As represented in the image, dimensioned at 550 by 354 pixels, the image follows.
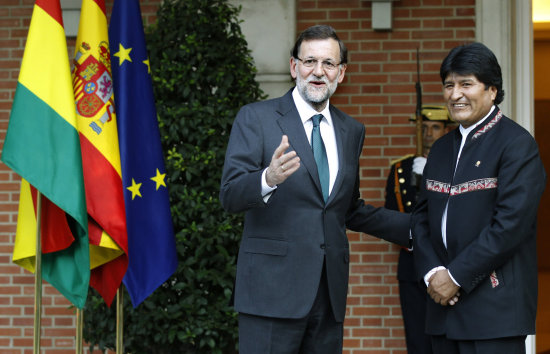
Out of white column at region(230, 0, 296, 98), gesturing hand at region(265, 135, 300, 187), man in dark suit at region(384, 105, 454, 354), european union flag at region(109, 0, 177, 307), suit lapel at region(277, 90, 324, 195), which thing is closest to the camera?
gesturing hand at region(265, 135, 300, 187)

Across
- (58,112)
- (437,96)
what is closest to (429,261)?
(58,112)

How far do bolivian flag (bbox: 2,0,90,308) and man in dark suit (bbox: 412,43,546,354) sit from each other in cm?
164

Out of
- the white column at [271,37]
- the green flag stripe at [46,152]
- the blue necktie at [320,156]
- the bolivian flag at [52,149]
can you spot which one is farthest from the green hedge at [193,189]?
the blue necktie at [320,156]

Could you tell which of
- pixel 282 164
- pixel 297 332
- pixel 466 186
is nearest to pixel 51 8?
pixel 282 164

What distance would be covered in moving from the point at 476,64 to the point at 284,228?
981 mm

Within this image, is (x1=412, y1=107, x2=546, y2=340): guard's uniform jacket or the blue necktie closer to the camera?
(x1=412, y1=107, x2=546, y2=340): guard's uniform jacket

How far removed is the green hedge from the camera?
4.38m

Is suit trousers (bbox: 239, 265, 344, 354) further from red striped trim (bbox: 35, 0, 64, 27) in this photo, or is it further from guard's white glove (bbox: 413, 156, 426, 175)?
guard's white glove (bbox: 413, 156, 426, 175)

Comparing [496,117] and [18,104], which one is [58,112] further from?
[496,117]

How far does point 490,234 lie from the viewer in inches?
120

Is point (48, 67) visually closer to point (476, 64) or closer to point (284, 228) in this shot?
point (284, 228)

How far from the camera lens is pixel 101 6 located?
4.22m

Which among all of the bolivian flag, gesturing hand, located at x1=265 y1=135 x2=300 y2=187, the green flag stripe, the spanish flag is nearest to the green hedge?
the spanish flag

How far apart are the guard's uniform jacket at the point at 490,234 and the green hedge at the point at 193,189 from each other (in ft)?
4.71
